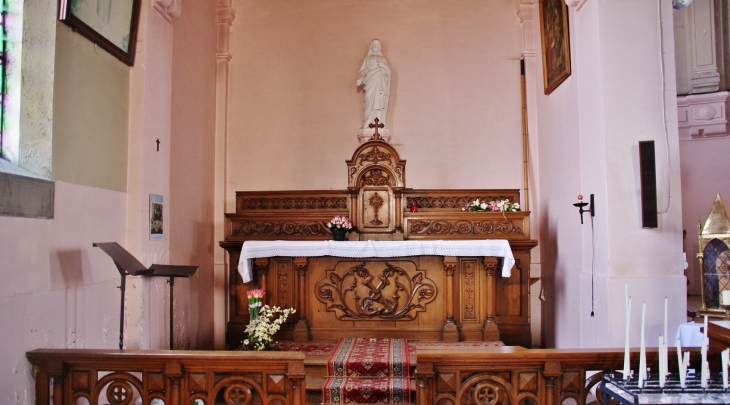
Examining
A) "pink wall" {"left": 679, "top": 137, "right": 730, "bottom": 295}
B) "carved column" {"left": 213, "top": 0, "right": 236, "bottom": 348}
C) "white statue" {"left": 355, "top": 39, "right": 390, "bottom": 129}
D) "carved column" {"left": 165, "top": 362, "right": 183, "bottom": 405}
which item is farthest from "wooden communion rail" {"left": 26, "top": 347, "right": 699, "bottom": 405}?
"pink wall" {"left": 679, "top": 137, "right": 730, "bottom": 295}

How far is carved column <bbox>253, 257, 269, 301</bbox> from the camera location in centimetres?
671

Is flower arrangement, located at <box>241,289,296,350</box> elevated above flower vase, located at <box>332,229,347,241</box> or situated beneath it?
situated beneath

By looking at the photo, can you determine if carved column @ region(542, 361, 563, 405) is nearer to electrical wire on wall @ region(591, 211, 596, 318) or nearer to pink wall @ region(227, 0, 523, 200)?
electrical wire on wall @ region(591, 211, 596, 318)

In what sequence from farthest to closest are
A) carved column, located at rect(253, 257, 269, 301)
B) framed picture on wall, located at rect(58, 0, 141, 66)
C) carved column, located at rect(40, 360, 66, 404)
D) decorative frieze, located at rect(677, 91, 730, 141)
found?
decorative frieze, located at rect(677, 91, 730, 141) → carved column, located at rect(253, 257, 269, 301) → framed picture on wall, located at rect(58, 0, 141, 66) → carved column, located at rect(40, 360, 66, 404)

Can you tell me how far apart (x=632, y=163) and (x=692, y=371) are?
257cm

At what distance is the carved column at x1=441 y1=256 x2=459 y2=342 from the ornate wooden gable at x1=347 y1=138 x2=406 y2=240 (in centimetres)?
94

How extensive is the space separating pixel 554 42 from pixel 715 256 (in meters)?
3.09

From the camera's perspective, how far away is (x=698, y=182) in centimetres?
836

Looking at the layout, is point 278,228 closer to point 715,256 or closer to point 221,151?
point 221,151

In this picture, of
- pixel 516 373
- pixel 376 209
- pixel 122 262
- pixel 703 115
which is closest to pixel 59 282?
pixel 122 262

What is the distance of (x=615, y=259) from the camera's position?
16.6ft

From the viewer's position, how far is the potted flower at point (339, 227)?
22.7ft

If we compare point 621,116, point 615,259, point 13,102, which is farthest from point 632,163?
point 13,102

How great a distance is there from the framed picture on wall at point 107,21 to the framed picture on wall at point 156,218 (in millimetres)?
1323
